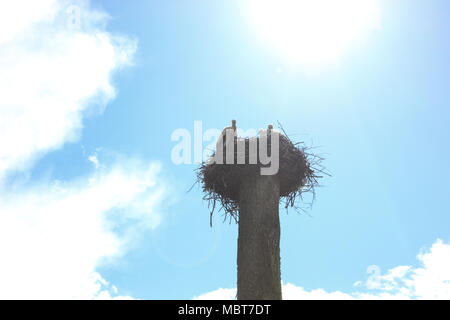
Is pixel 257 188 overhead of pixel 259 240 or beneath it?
overhead

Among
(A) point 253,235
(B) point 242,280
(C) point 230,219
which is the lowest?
(B) point 242,280

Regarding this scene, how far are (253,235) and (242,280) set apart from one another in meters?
0.62

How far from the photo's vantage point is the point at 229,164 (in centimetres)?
615
